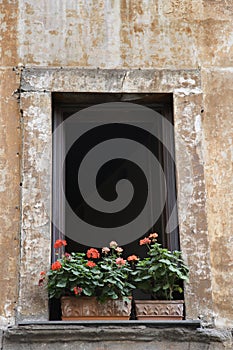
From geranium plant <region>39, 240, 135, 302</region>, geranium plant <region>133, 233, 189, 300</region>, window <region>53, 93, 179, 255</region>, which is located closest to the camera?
geranium plant <region>39, 240, 135, 302</region>

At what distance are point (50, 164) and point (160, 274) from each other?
1.20 meters

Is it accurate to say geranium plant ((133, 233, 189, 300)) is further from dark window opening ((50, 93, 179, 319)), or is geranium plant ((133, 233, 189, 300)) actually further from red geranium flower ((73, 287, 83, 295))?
red geranium flower ((73, 287, 83, 295))

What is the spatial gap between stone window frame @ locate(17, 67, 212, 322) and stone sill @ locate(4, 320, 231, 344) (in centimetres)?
14

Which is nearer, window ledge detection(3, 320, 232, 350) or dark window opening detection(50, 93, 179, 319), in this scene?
window ledge detection(3, 320, 232, 350)

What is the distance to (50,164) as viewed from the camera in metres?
5.85

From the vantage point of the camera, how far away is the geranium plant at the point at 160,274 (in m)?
5.50

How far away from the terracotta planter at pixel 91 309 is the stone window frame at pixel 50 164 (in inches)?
7.2

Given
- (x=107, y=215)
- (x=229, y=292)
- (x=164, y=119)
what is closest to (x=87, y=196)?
(x=107, y=215)

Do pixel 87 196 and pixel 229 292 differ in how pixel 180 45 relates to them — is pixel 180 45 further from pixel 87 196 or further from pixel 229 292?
pixel 87 196

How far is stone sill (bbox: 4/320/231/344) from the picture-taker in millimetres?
5258

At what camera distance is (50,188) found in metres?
5.79

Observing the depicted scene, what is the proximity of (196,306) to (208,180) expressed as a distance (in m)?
0.99

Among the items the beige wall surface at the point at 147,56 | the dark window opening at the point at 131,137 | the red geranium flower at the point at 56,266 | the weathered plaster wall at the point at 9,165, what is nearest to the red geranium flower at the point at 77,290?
the red geranium flower at the point at 56,266

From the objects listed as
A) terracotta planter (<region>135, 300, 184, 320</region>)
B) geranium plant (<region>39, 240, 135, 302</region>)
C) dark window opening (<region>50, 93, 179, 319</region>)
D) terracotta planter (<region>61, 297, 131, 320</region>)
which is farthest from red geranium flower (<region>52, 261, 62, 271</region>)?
terracotta planter (<region>135, 300, 184, 320</region>)
